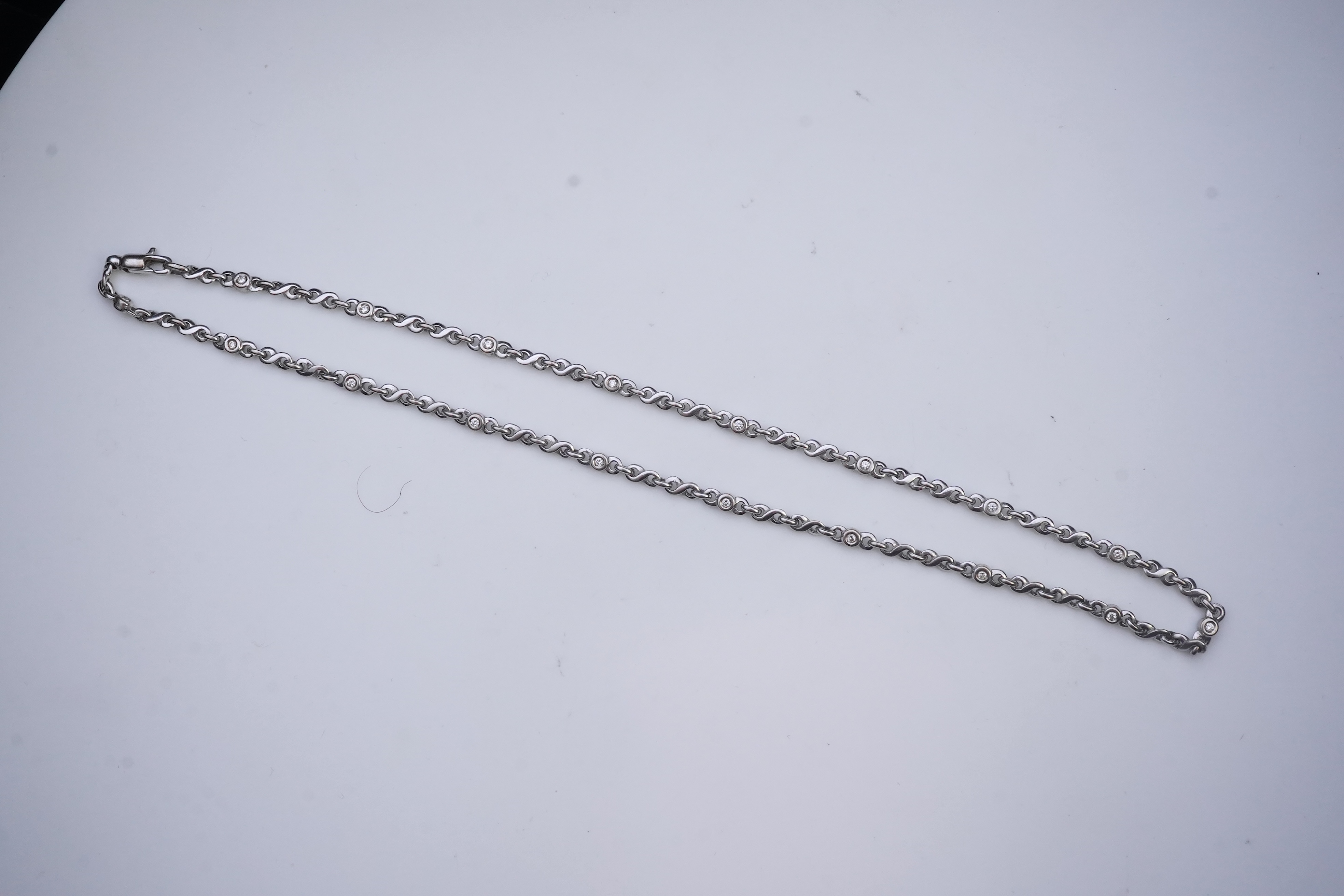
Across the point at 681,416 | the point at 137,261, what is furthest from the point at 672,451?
the point at 137,261

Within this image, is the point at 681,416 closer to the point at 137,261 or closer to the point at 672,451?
the point at 672,451

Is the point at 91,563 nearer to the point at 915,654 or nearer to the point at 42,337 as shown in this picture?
the point at 42,337
